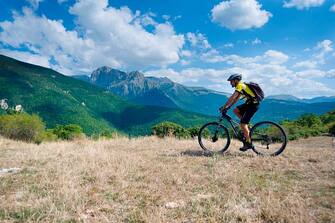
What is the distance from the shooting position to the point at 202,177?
6957 millimetres

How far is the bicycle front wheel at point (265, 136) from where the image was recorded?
10188mm

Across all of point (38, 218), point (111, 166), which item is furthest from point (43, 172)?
point (38, 218)

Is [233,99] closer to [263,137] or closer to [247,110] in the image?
[247,110]

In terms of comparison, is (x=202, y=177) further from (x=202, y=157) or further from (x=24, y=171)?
(x=24, y=171)

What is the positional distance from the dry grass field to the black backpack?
2.05m

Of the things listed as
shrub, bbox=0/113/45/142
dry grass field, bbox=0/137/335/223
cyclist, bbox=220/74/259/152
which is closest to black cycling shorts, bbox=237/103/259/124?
cyclist, bbox=220/74/259/152

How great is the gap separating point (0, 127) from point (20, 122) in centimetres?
337

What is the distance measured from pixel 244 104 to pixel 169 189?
513cm

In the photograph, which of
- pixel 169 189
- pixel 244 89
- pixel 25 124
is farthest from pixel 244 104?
pixel 25 124

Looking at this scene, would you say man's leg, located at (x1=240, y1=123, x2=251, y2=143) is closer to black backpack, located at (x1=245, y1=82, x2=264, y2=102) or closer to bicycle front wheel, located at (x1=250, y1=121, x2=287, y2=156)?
bicycle front wheel, located at (x1=250, y1=121, x2=287, y2=156)

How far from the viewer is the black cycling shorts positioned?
9666 mm

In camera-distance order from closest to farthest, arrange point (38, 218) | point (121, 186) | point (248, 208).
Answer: point (38, 218) → point (248, 208) → point (121, 186)

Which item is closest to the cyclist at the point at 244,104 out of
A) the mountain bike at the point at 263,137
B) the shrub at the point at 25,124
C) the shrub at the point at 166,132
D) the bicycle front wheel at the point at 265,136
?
the mountain bike at the point at 263,137

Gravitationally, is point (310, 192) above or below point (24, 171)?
above
